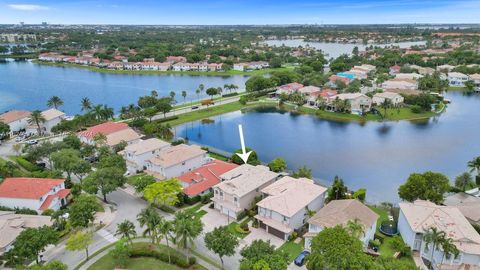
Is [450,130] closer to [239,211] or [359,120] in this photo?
[359,120]

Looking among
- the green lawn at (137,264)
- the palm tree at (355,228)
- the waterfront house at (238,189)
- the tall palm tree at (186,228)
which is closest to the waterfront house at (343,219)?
the palm tree at (355,228)

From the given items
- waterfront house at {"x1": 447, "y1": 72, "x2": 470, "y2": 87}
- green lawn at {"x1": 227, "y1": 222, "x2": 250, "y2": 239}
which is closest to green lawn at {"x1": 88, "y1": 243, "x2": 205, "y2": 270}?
green lawn at {"x1": 227, "y1": 222, "x2": 250, "y2": 239}

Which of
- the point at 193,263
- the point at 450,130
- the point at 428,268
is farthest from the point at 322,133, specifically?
the point at 193,263

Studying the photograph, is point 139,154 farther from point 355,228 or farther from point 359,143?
point 359,143

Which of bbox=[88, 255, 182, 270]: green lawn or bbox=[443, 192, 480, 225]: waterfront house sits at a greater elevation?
bbox=[443, 192, 480, 225]: waterfront house

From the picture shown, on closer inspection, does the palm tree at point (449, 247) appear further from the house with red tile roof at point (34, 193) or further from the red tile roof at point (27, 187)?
the red tile roof at point (27, 187)

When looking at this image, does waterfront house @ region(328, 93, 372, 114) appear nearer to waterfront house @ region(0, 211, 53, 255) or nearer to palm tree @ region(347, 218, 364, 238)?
palm tree @ region(347, 218, 364, 238)
